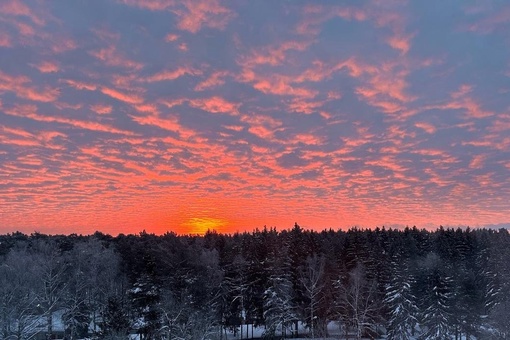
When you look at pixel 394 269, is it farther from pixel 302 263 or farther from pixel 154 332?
pixel 154 332

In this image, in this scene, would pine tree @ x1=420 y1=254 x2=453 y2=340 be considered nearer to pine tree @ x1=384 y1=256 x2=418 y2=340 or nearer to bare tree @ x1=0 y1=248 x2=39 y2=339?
pine tree @ x1=384 y1=256 x2=418 y2=340

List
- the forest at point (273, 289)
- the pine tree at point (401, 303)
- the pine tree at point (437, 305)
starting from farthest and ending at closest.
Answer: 1. the pine tree at point (401, 303)
2. the pine tree at point (437, 305)
3. the forest at point (273, 289)

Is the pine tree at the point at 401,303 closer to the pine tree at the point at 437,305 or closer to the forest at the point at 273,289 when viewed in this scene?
the forest at the point at 273,289

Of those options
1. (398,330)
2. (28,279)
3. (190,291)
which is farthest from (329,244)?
(28,279)

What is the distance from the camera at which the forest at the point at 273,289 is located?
61656 millimetres

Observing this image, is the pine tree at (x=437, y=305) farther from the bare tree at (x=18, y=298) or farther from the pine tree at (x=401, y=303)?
the bare tree at (x=18, y=298)

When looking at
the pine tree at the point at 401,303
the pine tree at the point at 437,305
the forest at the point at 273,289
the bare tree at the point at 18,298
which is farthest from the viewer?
the pine tree at the point at 401,303

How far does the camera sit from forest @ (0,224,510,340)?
61656 mm

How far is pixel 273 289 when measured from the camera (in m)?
68.8

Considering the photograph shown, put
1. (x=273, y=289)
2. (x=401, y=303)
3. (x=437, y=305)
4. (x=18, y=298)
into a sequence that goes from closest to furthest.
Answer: (x=18, y=298)
(x=437, y=305)
(x=401, y=303)
(x=273, y=289)

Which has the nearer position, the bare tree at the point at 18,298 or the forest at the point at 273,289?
the bare tree at the point at 18,298

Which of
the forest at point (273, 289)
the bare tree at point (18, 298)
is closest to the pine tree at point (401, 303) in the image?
the forest at point (273, 289)

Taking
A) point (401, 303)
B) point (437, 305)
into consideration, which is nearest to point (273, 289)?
point (401, 303)

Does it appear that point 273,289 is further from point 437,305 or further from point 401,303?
point 437,305
